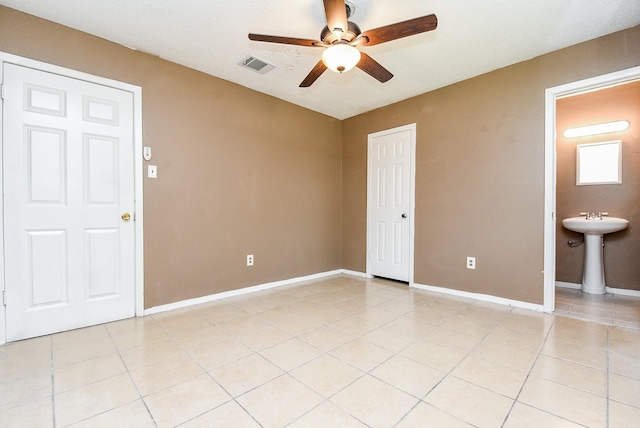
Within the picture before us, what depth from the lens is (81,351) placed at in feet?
6.46

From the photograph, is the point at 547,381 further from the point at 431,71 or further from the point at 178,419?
the point at 431,71

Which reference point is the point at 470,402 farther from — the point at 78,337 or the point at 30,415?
the point at 78,337

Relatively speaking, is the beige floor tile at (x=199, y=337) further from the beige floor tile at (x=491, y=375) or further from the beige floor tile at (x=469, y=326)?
the beige floor tile at (x=469, y=326)

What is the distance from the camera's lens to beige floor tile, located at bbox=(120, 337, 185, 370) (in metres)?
1.82

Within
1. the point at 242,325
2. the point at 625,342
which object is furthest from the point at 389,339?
the point at 625,342

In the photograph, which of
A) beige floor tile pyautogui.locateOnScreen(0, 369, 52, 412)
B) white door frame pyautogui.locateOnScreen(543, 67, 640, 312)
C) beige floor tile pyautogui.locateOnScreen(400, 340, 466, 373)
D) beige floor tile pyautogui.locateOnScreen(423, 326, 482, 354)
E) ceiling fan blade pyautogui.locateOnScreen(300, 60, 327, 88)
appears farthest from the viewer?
white door frame pyautogui.locateOnScreen(543, 67, 640, 312)

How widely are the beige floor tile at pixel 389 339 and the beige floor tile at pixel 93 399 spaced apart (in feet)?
4.96

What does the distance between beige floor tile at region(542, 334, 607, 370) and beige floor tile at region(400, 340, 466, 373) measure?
630mm

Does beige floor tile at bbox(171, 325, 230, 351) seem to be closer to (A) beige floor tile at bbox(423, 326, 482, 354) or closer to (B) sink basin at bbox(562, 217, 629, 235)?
(A) beige floor tile at bbox(423, 326, 482, 354)

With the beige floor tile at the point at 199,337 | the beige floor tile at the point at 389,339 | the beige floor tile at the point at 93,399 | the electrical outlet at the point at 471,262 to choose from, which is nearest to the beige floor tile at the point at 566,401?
the beige floor tile at the point at 389,339

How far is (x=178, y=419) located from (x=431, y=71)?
3.44 m

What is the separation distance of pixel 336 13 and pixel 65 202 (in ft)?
8.06

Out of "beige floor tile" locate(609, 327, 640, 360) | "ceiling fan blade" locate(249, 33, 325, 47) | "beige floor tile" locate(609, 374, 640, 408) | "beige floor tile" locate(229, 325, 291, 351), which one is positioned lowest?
"beige floor tile" locate(229, 325, 291, 351)

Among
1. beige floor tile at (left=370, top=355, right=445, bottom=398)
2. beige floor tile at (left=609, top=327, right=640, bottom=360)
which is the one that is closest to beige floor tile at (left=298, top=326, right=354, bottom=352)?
beige floor tile at (left=370, top=355, right=445, bottom=398)
